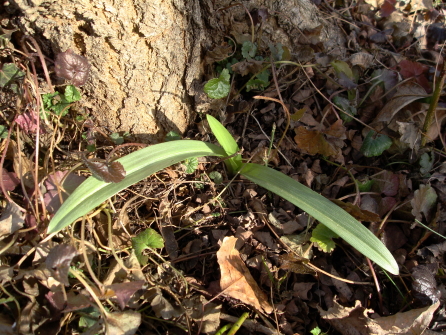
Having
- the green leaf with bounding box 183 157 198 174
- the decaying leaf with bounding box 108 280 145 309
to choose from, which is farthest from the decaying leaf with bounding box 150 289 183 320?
the green leaf with bounding box 183 157 198 174

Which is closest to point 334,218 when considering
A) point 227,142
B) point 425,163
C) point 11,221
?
point 227,142

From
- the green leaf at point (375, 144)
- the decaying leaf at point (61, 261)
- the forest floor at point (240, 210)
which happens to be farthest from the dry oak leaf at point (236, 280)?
the green leaf at point (375, 144)

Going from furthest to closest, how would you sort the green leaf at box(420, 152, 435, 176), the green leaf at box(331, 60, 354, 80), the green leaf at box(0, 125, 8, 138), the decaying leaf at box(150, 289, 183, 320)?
the green leaf at box(331, 60, 354, 80) → the green leaf at box(420, 152, 435, 176) → the green leaf at box(0, 125, 8, 138) → the decaying leaf at box(150, 289, 183, 320)

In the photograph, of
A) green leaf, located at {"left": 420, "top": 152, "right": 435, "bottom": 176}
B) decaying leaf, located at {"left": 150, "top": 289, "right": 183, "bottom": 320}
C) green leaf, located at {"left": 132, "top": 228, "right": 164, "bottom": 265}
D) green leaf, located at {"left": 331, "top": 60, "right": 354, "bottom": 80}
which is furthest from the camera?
green leaf, located at {"left": 331, "top": 60, "right": 354, "bottom": 80}

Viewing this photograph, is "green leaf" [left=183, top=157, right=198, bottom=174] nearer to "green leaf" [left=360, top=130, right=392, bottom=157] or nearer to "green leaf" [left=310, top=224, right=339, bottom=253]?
"green leaf" [left=310, top=224, right=339, bottom=253]

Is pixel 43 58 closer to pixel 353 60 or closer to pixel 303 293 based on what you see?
pixel 303 293

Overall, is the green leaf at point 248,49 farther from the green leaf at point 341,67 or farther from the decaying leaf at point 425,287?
the decaying leaf at point 425,287
